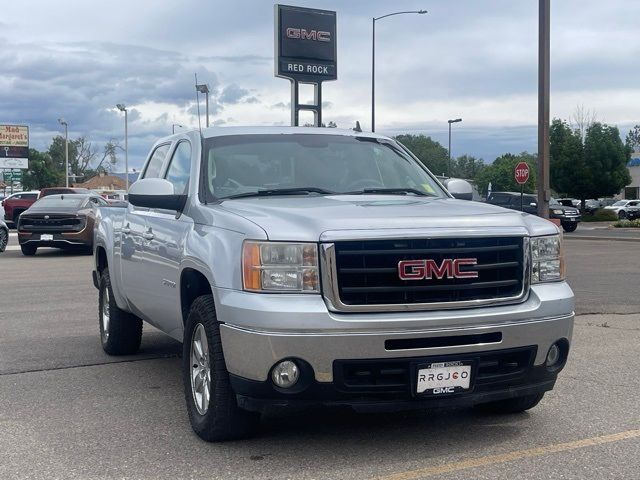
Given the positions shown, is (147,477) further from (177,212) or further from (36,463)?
(177,212)

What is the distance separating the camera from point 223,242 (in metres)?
4.77

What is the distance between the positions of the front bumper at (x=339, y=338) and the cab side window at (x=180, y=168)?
5.17ft

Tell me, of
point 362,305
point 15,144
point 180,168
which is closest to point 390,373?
point 362,305

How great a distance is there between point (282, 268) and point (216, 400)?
0.90 meters

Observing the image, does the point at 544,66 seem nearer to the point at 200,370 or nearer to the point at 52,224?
the point at 200,370

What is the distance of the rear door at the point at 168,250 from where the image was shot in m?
5.54

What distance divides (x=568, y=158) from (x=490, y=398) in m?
49.0

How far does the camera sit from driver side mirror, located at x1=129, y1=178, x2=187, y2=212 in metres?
5.59

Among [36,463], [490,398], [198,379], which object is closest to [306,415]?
[198,379]

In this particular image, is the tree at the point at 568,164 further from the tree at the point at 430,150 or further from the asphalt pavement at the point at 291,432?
the asphalt pavement at the point at 291,432

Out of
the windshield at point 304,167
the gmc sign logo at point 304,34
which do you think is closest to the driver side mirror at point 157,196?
the windshield at point 304,167

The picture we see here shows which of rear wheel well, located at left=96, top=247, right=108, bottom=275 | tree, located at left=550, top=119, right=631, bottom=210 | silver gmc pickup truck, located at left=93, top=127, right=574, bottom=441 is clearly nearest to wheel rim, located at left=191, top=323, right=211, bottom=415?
silver gmc pickup truck, located at left=93, top=127, right=574, bottom=441

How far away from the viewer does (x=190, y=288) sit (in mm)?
5406

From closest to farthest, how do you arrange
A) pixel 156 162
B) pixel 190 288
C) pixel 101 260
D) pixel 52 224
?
pixel 190 288
pixel 156 162
pixel 101 260
pixel 52 224
